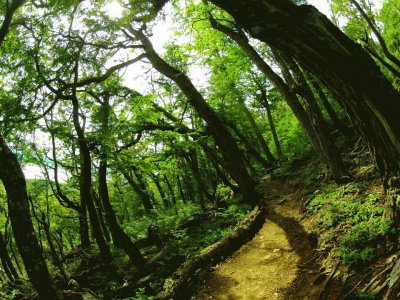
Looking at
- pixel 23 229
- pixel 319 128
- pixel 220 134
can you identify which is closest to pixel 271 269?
pixel 319 128

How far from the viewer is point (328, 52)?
333 cm

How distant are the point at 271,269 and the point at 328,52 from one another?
4897mm

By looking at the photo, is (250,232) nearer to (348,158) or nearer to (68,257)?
(348,158)

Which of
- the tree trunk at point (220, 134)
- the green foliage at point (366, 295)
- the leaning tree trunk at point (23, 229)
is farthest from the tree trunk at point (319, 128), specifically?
the leaning tree trunk at point (23, 229)

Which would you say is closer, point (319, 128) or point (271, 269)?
point (271, 269)

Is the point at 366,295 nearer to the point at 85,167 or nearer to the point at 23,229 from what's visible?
the point at 23,229

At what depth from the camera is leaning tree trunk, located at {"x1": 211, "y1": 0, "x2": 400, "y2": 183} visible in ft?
10.6

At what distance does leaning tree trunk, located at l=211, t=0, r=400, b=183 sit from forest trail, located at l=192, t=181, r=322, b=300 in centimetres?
286

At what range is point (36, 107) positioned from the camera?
7.98 metres

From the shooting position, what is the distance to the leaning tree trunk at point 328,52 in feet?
10.6

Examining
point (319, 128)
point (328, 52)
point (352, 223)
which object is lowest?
point (352, 223)

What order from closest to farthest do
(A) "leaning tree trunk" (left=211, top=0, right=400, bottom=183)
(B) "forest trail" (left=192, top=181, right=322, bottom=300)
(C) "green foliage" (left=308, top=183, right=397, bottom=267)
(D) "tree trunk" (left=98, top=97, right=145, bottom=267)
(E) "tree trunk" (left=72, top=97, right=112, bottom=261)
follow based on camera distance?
(A) "leaning tree trunk" (left=211, top=0, right=400, bottom=183) < (C) "green foliage" (left=308, top=183, right=397, bottom=267) < (B) "forest trail" (left=192, top=181, right=322, bottom=300) < (E) "tree trunk" (left=72, top=97, right=112, bottom=261) < (D) "tree trunk" (left=98, top=97, right=145, bottom=267)

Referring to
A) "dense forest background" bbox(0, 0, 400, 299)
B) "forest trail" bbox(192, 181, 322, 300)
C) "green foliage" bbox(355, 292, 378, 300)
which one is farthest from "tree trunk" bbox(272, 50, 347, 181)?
"green foliage" bbox(355, 292, 378, 300)

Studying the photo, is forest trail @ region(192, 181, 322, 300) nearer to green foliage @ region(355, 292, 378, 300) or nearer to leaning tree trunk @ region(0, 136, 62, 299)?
green foliage @ region(355, 292, 378, 300)
